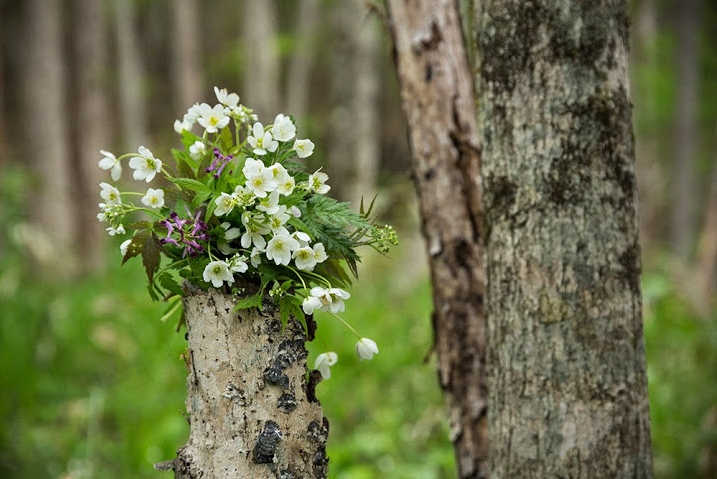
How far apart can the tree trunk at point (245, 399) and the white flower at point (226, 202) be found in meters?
0.26

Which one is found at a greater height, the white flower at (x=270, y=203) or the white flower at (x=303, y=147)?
the white flower at (x=303, y=147)

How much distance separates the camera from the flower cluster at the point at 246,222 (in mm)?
1817

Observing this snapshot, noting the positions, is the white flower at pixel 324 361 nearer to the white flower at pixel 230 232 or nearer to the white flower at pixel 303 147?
the white flower at pixel 230 232

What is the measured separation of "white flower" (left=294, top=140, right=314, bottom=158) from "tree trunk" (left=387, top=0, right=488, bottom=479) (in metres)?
1.12

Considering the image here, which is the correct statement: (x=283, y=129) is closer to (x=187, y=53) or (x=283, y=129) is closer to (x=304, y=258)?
(x=304, y=258)

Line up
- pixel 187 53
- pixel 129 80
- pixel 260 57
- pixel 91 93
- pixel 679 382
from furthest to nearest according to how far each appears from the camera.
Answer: pixel 129 80 → pixel 260 57 → pixel 187 53 → pixel 91 93 → pixel 679 382

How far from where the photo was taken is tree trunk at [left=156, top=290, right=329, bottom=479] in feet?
6.14

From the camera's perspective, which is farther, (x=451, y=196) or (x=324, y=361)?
(x=451, y=196)

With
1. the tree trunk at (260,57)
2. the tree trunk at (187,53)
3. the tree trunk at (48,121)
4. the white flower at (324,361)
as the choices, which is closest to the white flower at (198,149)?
the white flower at (324,361)

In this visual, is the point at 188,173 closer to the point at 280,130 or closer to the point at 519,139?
the point at 280,130

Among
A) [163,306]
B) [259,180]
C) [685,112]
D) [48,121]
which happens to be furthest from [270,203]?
[685,112]

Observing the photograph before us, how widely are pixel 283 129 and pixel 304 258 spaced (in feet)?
1.25

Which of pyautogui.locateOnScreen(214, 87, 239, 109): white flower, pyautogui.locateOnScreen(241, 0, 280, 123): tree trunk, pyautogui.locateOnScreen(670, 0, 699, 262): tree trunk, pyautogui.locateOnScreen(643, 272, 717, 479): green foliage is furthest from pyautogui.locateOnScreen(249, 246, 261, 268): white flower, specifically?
pyautogui.locateOnScreen(670, 0, 699, 262): tree trunk

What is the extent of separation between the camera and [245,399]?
187 centimetres
